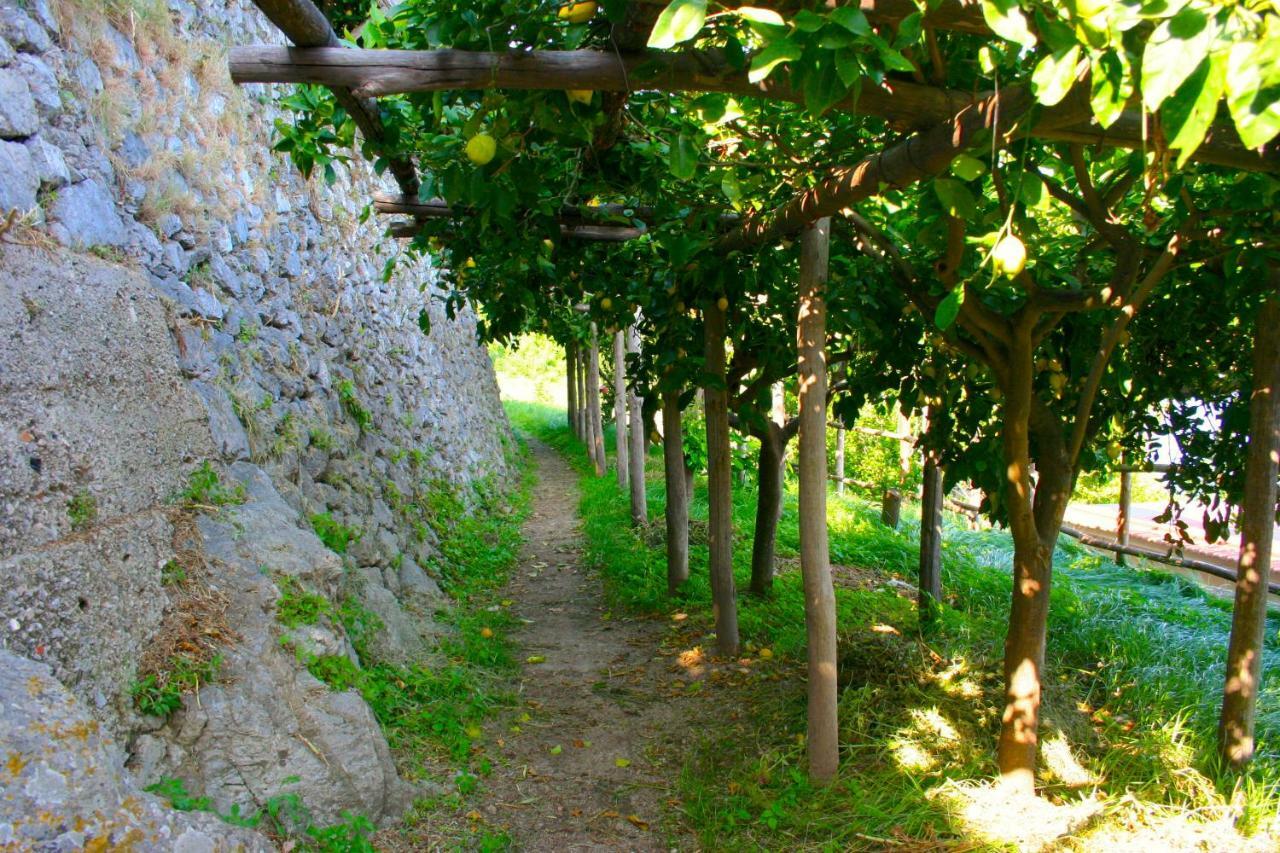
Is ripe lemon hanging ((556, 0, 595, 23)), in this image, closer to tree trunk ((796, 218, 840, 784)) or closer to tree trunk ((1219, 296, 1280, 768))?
tree trunk ((796, 218, 840, 784))

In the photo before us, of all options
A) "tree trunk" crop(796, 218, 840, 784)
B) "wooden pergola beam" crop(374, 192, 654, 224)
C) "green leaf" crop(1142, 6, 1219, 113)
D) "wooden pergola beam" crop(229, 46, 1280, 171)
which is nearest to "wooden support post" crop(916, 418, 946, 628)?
"tree trunk" crop(796, 218, 840, 784)

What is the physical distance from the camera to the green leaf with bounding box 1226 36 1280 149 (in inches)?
36.1

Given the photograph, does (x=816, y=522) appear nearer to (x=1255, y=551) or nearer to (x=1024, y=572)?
(x=1024, y=572)

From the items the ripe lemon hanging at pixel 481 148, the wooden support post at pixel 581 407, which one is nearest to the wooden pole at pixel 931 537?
the ripe lemon hanging at pixel 481 148

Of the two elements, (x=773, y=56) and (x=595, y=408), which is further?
(x=595, y=408)

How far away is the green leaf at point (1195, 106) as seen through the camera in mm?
962

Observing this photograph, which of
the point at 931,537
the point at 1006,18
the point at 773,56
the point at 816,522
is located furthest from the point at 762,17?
the point at 931,537

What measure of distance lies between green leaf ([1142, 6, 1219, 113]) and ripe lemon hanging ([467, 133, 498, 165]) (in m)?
1.97

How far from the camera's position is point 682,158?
7.51 ft

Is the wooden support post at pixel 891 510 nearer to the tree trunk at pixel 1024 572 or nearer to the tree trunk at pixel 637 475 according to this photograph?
the tree trunk at pixel 637 475

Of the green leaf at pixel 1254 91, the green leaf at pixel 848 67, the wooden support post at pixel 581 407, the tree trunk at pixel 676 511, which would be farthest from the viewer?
the wooden support post at pixel 581 407

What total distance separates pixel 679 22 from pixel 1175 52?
2.32ft

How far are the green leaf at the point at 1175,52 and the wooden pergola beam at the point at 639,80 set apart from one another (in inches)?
49.1

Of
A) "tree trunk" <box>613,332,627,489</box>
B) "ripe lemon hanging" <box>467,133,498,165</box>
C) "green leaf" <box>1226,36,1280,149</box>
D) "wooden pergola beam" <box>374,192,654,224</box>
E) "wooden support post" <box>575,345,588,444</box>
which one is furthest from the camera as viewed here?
"wooden support post" <box>575,345,588,444</box>
